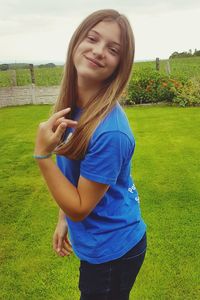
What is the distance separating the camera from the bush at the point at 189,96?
13.4 meters

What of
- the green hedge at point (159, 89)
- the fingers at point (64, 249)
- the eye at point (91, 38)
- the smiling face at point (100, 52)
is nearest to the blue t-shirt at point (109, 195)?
the smiling face at point (100, 52)

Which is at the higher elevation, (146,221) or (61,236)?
(61,236)

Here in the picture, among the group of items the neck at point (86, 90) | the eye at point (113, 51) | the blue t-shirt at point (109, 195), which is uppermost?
the eye at point (113, 51)

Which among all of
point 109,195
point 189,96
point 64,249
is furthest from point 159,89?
point 109,195

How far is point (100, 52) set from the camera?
1669 millimetres

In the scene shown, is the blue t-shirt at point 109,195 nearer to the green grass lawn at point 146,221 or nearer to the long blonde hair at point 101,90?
the long blonde hair at point 101,90

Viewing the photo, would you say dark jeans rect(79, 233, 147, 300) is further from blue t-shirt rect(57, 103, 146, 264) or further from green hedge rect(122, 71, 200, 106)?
green hedge rect(122, 71, 200, 106)

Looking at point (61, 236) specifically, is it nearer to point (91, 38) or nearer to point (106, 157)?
point (106, 157)

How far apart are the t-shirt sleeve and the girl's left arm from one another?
0.12ft

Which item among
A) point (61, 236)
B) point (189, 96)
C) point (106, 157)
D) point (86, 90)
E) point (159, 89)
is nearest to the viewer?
point (106, 157)

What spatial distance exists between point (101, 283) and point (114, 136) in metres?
0.74

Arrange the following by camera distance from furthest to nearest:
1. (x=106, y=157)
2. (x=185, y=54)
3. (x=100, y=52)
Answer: (x=185, y=54) < (x=100, y=52) < (x=106, y=157)

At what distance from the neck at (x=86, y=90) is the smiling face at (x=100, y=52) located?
0.09ft

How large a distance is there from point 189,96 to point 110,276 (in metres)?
12.1
